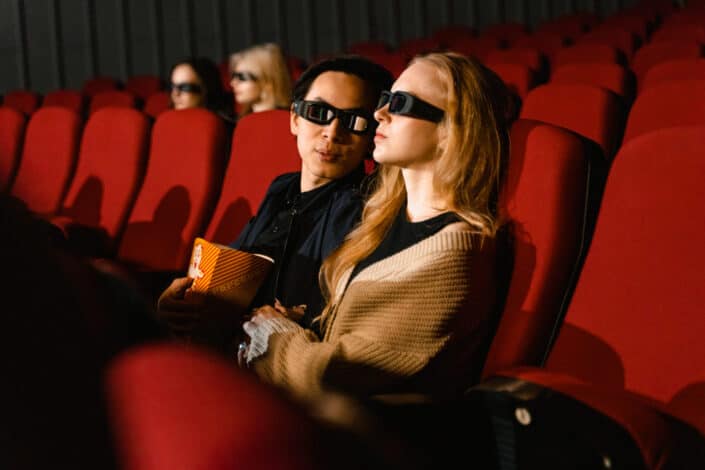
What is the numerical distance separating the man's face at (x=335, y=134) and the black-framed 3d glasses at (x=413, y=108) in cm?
9

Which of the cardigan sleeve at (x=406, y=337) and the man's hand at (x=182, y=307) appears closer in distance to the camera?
the cardigan sleeve at (x=406, y=337)

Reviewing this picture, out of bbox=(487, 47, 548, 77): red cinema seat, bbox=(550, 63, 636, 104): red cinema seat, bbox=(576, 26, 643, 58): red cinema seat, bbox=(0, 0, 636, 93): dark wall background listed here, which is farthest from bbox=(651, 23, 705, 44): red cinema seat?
bbox=(0, 0, 636, 93): dark wall background

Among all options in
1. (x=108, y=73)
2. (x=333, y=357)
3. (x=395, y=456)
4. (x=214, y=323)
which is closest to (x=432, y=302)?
(x=333, y=357)

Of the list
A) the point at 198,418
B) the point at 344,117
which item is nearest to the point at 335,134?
the point at 344,117

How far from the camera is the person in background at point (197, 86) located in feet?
4.06

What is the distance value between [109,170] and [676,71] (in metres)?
0.59

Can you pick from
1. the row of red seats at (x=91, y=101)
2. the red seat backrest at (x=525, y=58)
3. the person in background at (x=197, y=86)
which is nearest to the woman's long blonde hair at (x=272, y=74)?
the person in background at (x=197, y=86)

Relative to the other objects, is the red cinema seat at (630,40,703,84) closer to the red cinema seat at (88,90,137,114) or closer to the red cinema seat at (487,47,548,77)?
the red cinema seat at (487,47,548,77)

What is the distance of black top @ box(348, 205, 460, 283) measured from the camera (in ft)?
1.40

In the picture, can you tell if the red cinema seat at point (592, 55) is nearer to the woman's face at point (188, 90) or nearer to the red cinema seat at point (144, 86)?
the woman's face at point (188, 90)

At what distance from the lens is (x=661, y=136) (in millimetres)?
389

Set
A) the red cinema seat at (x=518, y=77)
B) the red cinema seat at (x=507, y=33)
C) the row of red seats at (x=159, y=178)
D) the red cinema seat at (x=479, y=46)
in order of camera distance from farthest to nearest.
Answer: the red cinema seat at (x=507, y=33) → the red cinema seat at (x=479, y=46) → the red cinema seat at (x=518, y=77) → the row of red seats at (x=159, y=178)

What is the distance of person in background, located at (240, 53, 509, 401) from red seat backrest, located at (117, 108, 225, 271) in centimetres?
33

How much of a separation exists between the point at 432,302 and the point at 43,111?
91cm
